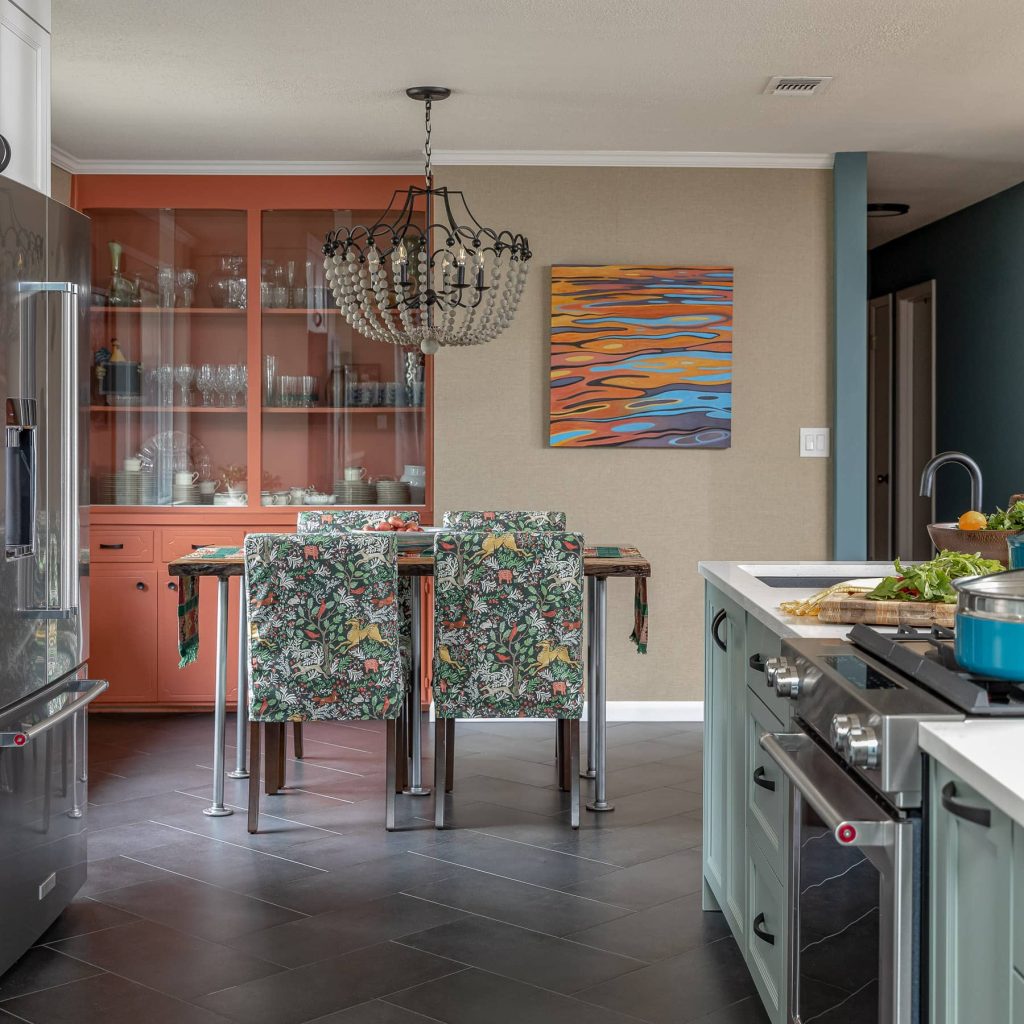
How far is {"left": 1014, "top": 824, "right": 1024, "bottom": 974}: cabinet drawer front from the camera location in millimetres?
1123

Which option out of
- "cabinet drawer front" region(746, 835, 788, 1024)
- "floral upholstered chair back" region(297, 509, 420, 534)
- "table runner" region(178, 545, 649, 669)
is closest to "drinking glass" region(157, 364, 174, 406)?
"floral upholstered chair back" region(297, 509, 420, 534)

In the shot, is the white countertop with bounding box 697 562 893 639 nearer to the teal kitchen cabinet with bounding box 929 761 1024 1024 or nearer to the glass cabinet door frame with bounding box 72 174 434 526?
the teal kitchen cabinet with bounding box 929 761 1024 1024

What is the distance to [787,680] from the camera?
1841 mm

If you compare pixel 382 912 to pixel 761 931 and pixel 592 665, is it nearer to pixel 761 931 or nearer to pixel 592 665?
pixel 761 931

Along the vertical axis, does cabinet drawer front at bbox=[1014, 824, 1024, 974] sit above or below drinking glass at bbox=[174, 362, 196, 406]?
below

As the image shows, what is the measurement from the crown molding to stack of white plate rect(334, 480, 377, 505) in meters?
1.41

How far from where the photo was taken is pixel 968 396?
6.27 meters

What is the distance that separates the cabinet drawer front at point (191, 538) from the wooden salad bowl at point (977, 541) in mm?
3481

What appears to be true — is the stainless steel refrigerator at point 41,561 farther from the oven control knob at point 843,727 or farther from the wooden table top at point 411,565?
the oven control knob at point 843,727

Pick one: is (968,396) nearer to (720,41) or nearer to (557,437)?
(557,437)

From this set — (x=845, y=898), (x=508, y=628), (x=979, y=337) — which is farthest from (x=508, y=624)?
(x=979, y=337)

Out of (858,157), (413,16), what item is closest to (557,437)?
(858,157)

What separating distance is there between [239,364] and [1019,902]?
4.72 metres

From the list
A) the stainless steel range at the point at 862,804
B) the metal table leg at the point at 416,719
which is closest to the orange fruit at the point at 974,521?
the stainless steel range at the point at 862,804
